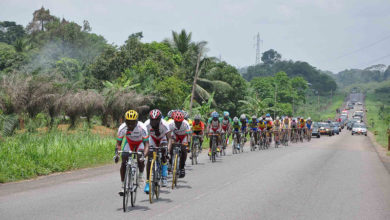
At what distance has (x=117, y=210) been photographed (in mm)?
8508

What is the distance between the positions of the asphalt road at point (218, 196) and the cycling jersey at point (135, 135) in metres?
1.21

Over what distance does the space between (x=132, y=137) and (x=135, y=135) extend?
0.09m

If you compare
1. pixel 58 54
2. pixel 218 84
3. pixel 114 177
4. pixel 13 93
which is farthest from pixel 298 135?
pixel 58 54

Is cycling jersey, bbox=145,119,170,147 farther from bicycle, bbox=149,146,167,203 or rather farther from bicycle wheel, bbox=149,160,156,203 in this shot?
bicycle wheel, bbox=149,160,156,203

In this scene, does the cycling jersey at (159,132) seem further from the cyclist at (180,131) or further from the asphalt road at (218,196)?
the cyclist at (180,131)

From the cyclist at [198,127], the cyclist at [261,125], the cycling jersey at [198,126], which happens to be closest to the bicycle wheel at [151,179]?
the cyclist at [198,127]

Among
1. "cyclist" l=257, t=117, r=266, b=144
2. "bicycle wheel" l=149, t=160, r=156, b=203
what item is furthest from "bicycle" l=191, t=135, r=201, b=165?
"cyclist" l=257, t=117, r=266, b=144

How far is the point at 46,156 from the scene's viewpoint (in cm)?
1477

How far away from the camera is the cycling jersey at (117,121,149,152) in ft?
29.3

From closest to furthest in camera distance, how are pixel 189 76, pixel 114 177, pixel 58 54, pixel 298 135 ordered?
pixel 114 177 → pixel 298 135 → pixel 189 76 → pixel 58 54

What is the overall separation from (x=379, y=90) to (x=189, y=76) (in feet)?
537

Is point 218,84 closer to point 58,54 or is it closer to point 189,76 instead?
point 189,76

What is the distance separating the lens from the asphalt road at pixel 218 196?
8367 millimetres

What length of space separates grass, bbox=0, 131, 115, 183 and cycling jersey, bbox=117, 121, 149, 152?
4.99 m
